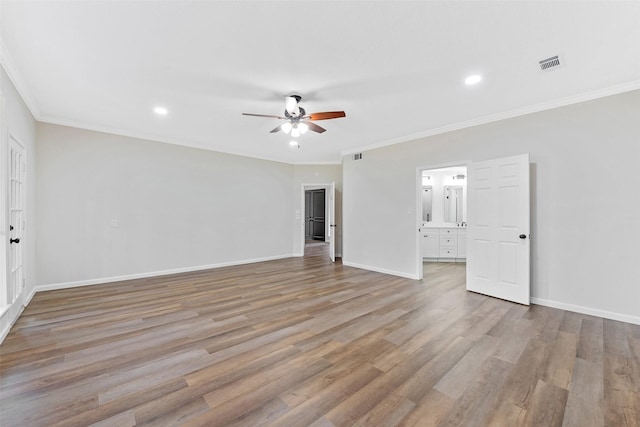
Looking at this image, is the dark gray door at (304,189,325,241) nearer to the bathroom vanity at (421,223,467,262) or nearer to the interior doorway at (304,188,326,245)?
the interior doorway at (304,188,326,245)

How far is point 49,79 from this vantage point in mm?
2906

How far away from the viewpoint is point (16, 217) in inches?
122

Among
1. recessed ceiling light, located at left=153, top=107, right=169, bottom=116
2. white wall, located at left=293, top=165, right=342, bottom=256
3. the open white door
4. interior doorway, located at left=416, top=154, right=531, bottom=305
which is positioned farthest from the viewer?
white wall, located at left=293, top=165, right=342, bottom=256

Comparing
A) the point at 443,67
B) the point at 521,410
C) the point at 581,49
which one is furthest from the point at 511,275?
the point at 443,67

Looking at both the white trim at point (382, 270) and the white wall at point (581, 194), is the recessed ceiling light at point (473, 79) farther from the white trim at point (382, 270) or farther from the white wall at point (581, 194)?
the white trim at point (382, 270)

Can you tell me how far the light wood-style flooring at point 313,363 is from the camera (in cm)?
165

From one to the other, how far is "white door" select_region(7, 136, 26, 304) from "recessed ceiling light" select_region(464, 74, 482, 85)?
193 inches

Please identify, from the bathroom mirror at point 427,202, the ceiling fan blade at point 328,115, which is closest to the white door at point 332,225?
the bathroom mirror at point 427,202

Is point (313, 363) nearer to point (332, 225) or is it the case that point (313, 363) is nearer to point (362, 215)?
point (362, 215)

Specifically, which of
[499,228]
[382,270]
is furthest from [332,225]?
[499,228]

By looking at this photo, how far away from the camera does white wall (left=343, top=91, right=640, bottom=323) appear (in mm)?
3027

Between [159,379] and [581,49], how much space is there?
14.5ft

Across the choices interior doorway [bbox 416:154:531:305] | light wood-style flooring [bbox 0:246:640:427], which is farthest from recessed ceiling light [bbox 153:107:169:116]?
interior doorway [bbox 416:154:531:305]

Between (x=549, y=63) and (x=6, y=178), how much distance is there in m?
5.45
